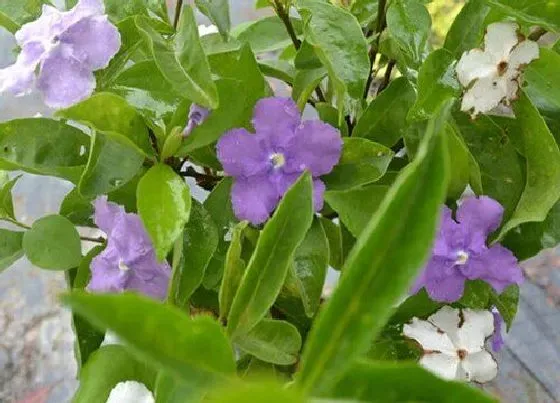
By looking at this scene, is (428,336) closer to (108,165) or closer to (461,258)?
(461,258)

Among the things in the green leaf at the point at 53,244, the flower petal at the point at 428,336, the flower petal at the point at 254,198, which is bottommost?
the flower petal at the point at 428,336

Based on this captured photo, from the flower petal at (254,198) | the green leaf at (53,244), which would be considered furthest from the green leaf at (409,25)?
the green leaf at (53,244)

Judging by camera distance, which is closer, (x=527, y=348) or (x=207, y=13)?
(x=207, y=13)

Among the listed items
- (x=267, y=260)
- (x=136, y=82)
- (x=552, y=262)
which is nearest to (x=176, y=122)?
(x=136, y=82)

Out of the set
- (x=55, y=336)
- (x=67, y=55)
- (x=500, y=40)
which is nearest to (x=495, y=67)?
(x=500, y=40)

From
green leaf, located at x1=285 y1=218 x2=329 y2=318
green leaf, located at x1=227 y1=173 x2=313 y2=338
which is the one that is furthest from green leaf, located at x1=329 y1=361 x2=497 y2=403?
green leaf, located at x1=285 y1=218 x2=329 y2=318

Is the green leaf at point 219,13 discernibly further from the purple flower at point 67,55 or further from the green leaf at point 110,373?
the green leaf at point 110,373

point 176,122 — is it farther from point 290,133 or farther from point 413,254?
point 413,254
